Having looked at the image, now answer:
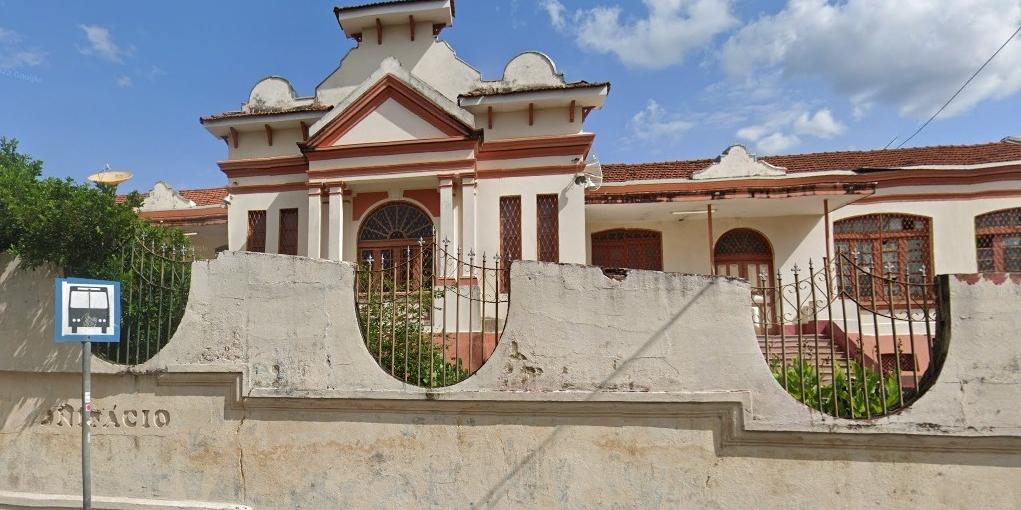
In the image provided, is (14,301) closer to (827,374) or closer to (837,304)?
(827,374)

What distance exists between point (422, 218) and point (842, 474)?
→ 28.5ft

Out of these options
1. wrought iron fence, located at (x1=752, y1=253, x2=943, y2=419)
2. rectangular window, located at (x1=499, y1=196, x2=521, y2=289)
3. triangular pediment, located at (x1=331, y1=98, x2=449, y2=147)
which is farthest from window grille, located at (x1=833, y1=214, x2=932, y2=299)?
triangular pediment, located at (x1=331, y1=98, x2=449, y2=147)

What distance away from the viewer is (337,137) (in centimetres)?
1086

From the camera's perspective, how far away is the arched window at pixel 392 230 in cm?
1123

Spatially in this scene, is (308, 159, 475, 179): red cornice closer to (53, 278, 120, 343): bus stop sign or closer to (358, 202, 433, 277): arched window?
(358, 202, 433, 277): arched window

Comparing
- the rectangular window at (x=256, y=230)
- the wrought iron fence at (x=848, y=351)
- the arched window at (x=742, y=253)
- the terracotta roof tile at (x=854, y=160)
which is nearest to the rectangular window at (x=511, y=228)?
Result: the terracotta roof tile at (x=854, y=160)

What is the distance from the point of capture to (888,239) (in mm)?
12047

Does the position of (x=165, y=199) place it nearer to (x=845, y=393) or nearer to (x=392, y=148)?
(x=392, y=148)

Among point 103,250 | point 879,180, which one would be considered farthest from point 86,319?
point 879,180

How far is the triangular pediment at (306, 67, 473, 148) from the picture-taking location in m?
10.7

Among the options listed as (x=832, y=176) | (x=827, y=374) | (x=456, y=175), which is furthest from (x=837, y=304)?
(x=456, y=175)

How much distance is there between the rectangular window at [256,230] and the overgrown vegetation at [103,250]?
641cm

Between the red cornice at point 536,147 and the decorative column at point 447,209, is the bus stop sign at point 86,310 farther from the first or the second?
the red cornice at point 536,147

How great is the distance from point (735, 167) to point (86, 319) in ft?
38.6
